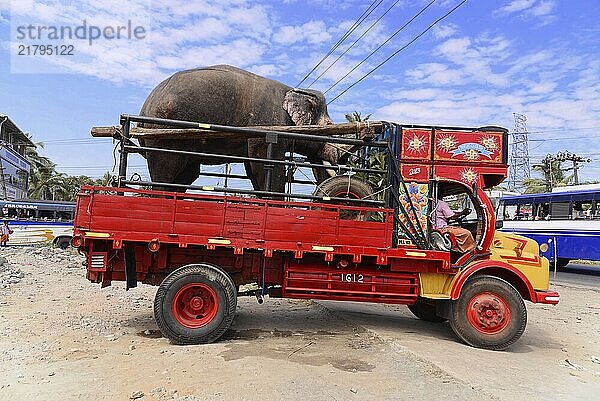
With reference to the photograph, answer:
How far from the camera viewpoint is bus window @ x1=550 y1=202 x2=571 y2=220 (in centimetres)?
2053

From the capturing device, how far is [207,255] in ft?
21.4

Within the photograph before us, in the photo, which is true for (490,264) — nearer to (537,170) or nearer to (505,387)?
(505,387)

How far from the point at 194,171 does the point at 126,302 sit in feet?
8.54

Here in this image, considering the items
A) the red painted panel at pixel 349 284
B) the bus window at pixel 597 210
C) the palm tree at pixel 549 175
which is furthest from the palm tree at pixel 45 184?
the red painted panel at pixel 349 284

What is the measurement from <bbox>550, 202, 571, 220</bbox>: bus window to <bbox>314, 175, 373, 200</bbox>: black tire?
16433 millimetres

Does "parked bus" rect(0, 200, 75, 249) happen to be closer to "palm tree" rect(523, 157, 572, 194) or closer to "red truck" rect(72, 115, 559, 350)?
"red truck" rect(72, 115, 559, 350)

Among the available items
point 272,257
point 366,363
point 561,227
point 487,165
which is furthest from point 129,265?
point 561,227

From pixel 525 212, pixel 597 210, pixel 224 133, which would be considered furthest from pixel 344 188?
pixel 525 212

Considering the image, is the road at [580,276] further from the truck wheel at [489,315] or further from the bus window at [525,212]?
the truck wheel at [489,315]

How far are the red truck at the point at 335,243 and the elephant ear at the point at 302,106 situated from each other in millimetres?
1082

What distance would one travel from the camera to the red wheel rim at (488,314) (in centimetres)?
660

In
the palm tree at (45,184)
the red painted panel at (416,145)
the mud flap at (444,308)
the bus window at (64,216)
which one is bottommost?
the mud flap at (444,308)

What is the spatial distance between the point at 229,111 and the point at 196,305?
300 cm

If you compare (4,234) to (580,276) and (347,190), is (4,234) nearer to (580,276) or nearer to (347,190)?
(347,190)
